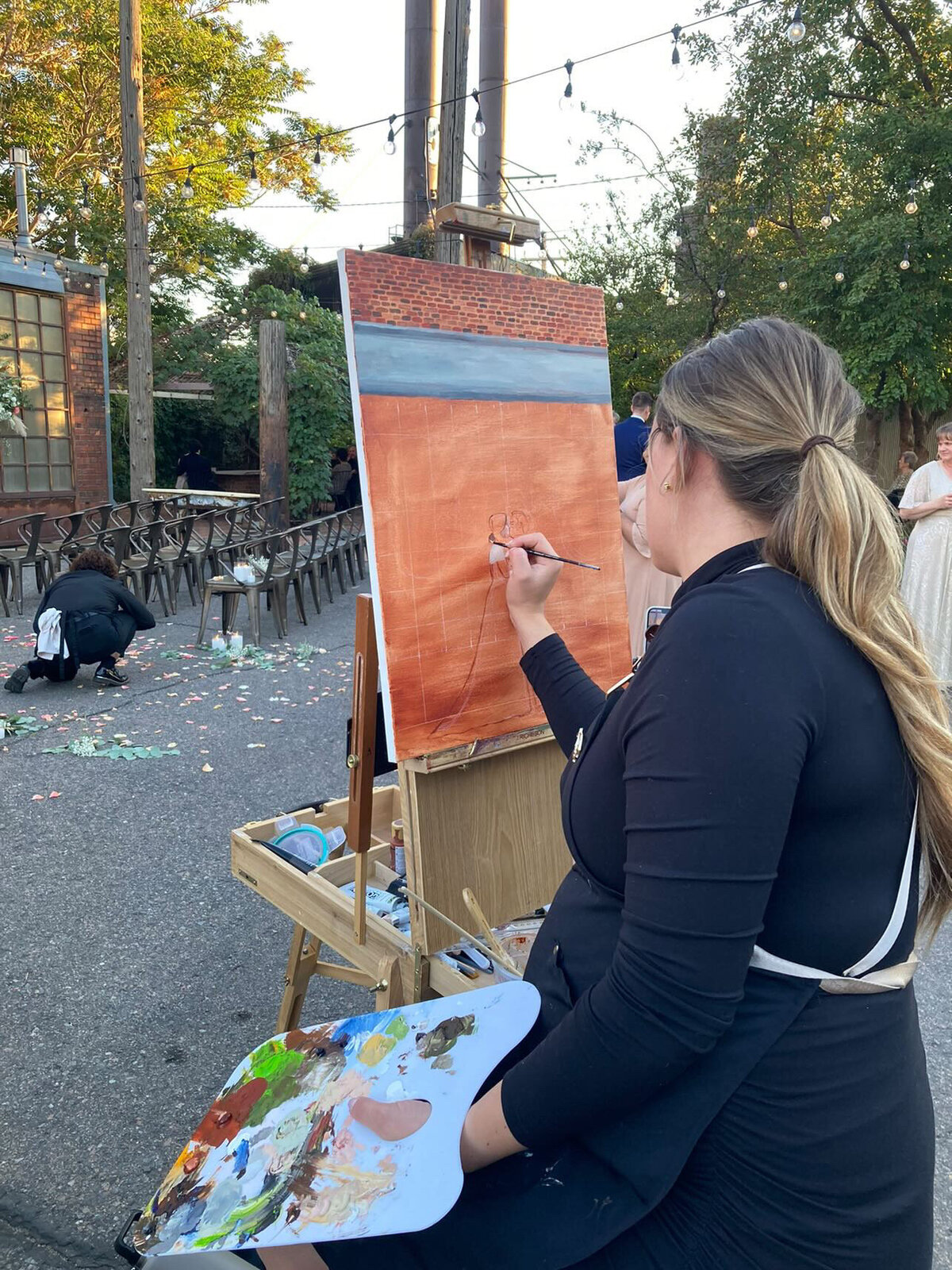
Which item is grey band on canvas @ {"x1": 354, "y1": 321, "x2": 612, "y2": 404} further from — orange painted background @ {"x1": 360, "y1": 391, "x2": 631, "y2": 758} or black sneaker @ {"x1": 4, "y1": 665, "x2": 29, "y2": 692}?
black sneaker @ {"x1": 4, "y1": 665, "x2": 29, "y2": 692}

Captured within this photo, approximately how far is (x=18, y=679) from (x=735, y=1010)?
6.22 m

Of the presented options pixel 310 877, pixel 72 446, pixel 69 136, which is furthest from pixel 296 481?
pixel 310 877

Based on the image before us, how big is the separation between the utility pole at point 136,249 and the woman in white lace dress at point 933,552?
9508 millimetres

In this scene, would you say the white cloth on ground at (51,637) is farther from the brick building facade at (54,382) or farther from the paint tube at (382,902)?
the brick building facade at (54,382)

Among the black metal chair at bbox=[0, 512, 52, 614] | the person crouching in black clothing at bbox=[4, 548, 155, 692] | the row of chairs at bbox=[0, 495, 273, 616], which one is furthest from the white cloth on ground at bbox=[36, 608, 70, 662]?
the black metal chair at bbox=[0, 512, 52, 614]

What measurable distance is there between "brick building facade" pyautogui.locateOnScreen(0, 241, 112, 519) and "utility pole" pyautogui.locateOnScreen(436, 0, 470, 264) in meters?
6.92

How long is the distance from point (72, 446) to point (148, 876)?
11.8 m

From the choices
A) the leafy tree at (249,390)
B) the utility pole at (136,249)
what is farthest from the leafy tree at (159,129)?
the utility pole at (136,249)

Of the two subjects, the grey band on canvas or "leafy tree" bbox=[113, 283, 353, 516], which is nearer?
the grey band on canvas

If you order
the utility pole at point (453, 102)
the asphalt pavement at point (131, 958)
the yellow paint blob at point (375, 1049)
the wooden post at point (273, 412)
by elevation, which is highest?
→ the utility pole at point (453, 102)

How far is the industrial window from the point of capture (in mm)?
12734

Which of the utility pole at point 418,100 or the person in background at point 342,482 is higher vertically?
the utility pole at point 418,100

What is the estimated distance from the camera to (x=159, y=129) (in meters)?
17.5

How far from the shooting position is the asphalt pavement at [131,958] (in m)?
2.21
